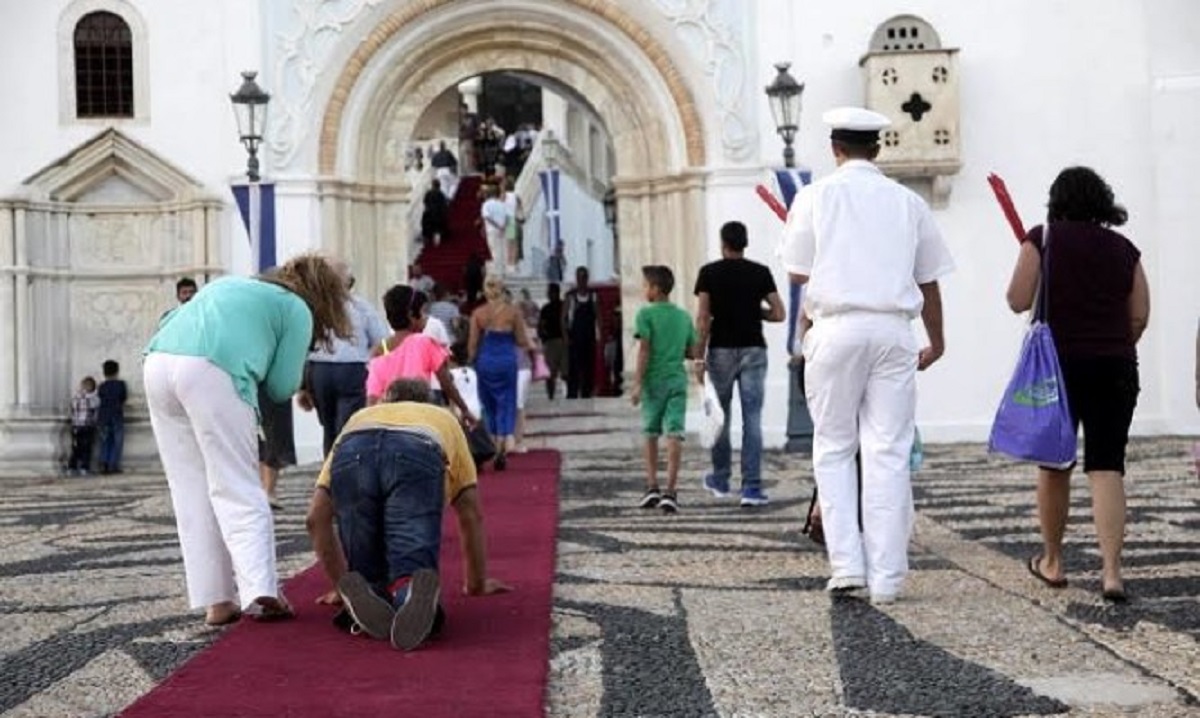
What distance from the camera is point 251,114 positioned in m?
16.4

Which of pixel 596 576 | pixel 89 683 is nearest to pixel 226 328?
pixel 89 683

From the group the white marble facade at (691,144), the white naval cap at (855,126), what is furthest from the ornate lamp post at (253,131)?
the white naval cap at (855,126)

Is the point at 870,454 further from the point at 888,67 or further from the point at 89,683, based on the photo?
the point at 888,67

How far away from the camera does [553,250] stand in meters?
31.8

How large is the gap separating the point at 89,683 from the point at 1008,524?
222 inches

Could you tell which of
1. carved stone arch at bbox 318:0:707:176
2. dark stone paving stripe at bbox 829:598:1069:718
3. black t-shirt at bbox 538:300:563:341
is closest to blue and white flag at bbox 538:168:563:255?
black t-shirt at bbox 538:300:563:341

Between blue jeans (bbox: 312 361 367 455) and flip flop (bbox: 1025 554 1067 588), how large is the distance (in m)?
5.02

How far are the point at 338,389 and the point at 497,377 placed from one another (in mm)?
3624

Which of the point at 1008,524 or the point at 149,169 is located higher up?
the point at 149,169

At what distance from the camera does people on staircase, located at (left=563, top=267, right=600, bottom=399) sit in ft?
71.5

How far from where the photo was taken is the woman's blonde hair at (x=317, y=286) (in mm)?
6625

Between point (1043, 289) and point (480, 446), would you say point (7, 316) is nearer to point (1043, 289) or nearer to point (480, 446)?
point (480, 446)

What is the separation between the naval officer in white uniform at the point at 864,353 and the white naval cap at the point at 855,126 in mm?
11

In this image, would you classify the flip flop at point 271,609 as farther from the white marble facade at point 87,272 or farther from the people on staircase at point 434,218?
the people on staircase at point 434,218
